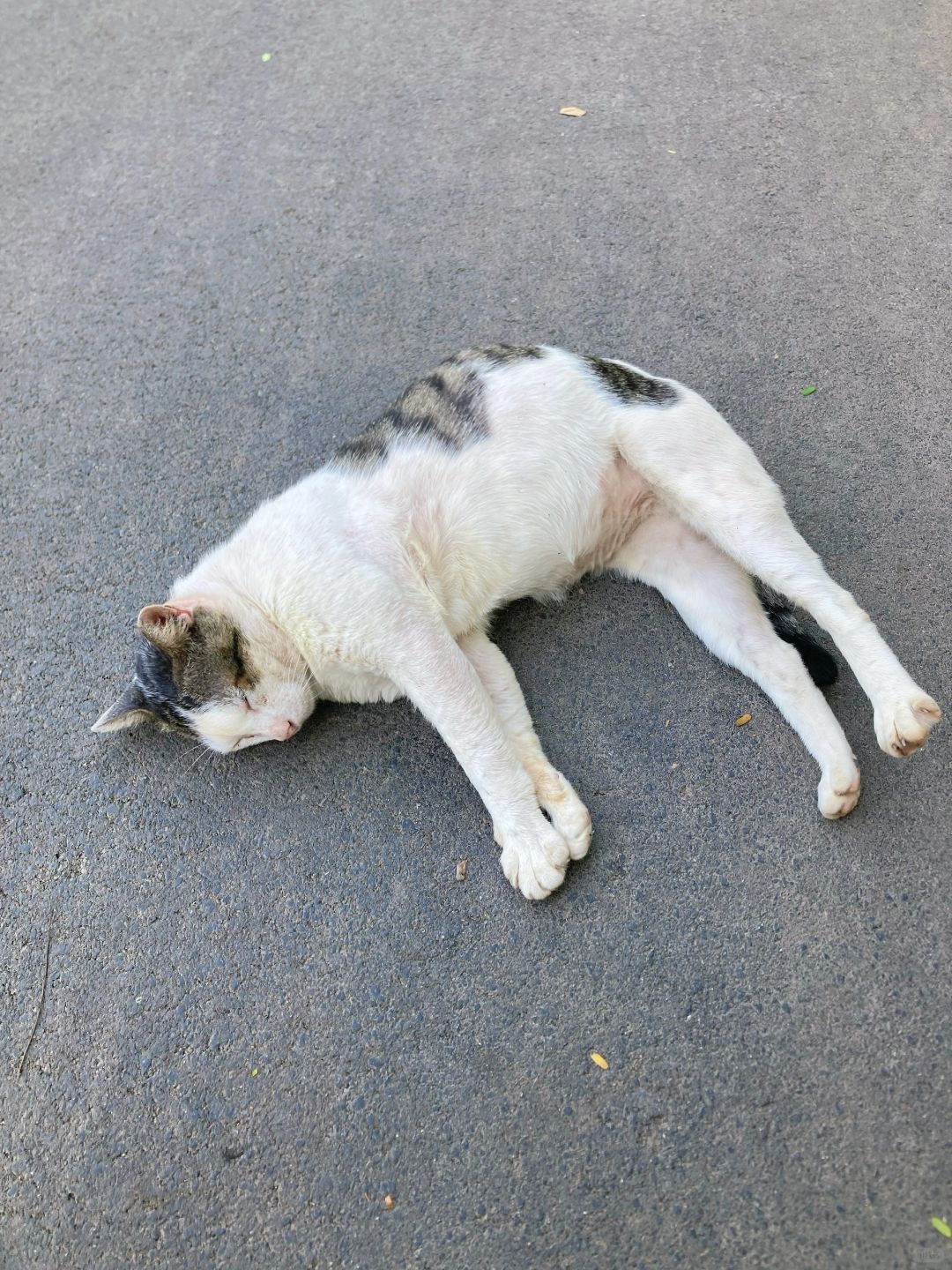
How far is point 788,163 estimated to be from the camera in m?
3.50

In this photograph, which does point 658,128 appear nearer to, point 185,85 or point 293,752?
point 185,85

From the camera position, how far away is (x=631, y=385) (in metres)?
2.70

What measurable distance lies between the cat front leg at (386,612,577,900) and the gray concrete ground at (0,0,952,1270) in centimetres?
13

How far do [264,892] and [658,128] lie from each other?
128 inches

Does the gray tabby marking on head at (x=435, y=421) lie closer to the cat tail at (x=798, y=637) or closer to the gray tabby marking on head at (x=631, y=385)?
the gray tabby marking on head at (x=631, y=385)

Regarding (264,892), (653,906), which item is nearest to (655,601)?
(653,906)

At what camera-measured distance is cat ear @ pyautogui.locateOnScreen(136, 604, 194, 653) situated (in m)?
2.33

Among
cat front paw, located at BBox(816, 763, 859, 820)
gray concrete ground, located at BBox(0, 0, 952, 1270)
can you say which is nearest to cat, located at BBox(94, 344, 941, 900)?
cat front paw, located at BBox(816, 763, 859, 820)

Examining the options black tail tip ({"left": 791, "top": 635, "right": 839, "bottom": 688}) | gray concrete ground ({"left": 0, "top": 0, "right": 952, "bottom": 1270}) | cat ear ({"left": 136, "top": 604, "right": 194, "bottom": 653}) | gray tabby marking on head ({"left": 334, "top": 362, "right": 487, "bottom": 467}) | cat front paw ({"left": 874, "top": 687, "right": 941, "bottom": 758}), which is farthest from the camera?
gray tabby marking on head ({"left": 334, "top": 362, "right": 487, "bottom": 467})

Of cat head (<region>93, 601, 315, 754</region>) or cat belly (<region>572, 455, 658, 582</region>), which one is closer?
cat head (<region>93, 601, 315, 754</region>)

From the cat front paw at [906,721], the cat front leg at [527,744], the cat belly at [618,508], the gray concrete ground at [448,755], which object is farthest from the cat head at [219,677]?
the cat front paw at [906,721]

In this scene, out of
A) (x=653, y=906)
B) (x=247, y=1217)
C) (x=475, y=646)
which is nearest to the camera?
(x=247, y=1217)

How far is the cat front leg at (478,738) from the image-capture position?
7.79ft

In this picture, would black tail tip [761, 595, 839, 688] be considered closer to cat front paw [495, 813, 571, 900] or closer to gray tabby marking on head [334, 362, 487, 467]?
cat front paw [495, 813, 571, 900]
